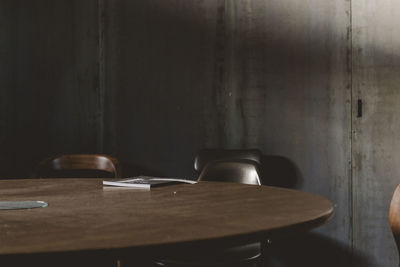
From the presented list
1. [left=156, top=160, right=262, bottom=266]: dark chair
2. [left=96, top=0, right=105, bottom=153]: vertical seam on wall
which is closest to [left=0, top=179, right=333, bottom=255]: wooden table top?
[left=156, top=160, right=262, bottom=266]: dark chair

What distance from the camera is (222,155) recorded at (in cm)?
A: 324

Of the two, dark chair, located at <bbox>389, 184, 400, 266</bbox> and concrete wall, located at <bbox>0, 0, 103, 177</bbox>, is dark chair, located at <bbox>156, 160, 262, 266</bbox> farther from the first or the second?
concrete wall, located at <bbox>0, 0, 103, 177</bbox>

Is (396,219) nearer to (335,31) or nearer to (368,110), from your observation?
(368,110)

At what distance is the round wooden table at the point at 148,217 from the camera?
3.13 feet

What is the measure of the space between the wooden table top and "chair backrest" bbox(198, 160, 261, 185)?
0.64 metres

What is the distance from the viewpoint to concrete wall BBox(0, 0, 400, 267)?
336 cm

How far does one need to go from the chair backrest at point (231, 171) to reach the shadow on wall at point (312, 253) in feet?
3.86

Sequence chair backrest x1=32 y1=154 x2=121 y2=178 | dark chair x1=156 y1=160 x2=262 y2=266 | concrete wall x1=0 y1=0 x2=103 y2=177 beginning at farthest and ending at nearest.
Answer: concrete wall x1=0 y1=0 x2=103 y2=177
chair backrest x1=32 y1=154 x2=121 y2=178
dark chair x1=156 y1=160 x2=262 y2=266

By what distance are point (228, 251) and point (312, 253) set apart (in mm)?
1581

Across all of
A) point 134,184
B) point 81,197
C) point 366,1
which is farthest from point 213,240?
point 366,1

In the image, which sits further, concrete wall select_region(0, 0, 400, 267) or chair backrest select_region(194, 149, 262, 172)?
concrete wall select_region(0, 0, 400, 267)

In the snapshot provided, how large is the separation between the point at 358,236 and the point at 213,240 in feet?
8.96

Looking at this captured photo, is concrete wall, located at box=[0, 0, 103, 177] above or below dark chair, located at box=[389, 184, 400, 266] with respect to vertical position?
above

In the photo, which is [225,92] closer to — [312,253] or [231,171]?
[231,171]
